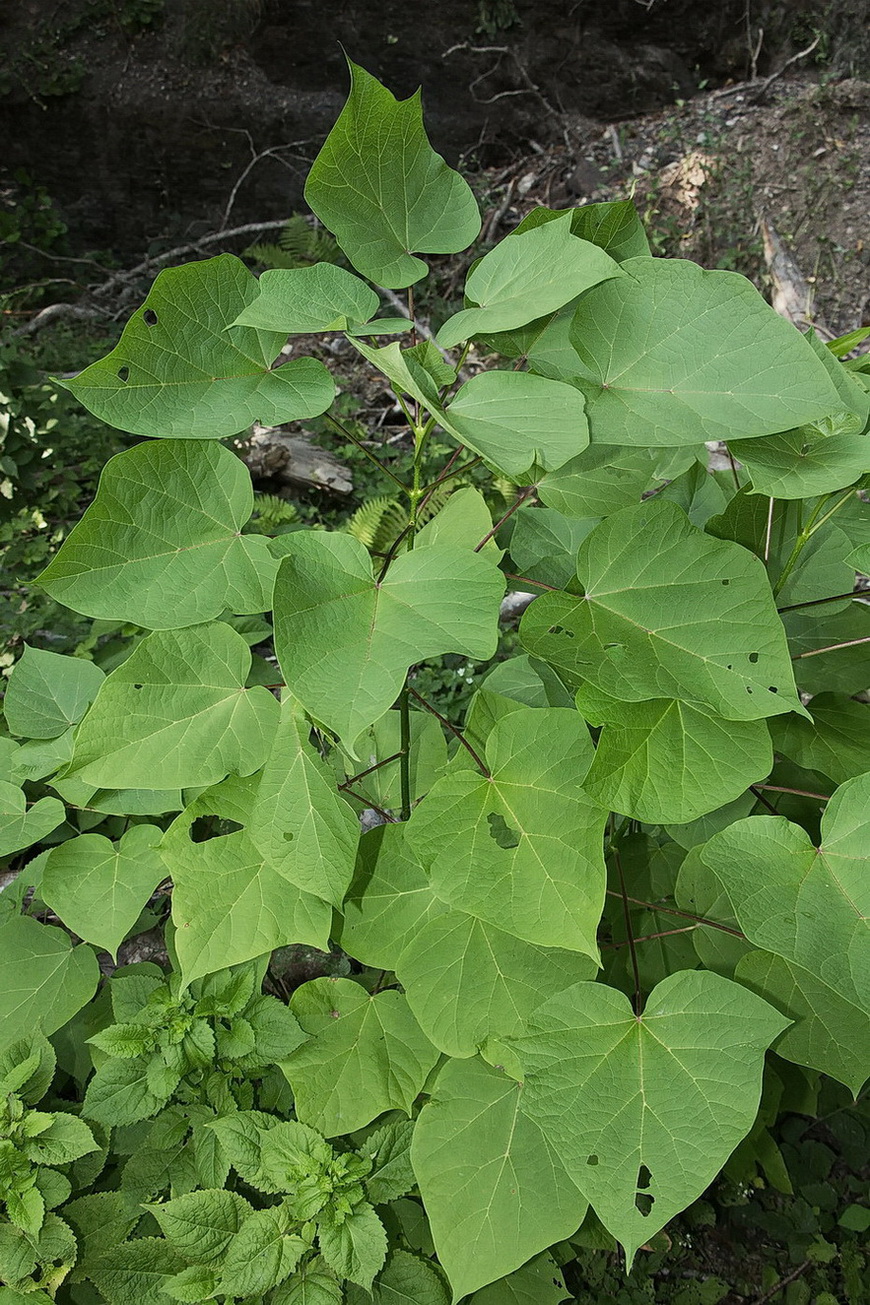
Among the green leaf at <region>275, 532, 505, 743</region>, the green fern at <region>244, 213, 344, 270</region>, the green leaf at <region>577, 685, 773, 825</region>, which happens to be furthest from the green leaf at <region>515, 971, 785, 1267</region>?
the green fern at <region>244, 213, 344, 270</region>

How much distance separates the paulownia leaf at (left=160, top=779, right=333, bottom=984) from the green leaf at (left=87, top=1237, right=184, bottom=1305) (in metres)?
0.82

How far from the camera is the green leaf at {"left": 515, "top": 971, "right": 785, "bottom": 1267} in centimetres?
83

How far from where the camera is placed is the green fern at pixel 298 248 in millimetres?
5018

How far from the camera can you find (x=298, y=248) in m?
5.47

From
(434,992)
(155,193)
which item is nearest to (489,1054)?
(434,992)

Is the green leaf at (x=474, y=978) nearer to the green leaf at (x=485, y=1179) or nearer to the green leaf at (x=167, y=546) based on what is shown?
the green leaf at (x=485, y=1179)

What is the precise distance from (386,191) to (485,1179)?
126 centimetres

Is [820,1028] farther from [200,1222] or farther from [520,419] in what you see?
[200,1222]

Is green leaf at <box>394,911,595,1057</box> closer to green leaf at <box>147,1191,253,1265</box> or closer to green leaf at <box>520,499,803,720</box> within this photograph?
green leaf at <box>520,499,803,720</box>

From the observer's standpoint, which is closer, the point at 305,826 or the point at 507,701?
the point at 305,826

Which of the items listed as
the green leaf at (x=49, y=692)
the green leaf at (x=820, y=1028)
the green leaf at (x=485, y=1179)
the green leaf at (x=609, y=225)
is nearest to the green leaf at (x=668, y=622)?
the green leaf at (x=609, y=225)

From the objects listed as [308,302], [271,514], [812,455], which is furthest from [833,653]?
[271,514]

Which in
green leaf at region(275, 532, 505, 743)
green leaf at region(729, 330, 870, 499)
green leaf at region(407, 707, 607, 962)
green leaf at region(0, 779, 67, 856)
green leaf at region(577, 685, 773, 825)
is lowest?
green leaf at region(0, 779, 67, 856)

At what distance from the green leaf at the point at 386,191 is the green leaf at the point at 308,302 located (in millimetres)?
43
